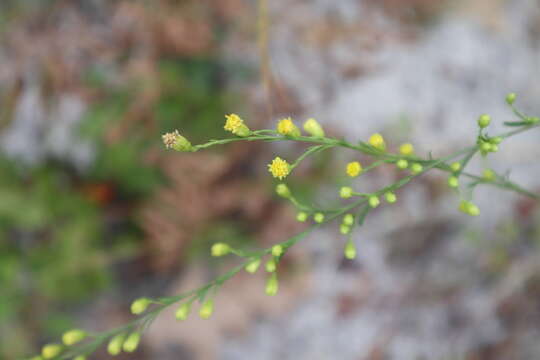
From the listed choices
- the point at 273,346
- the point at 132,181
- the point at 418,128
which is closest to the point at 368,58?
the point at 418,128

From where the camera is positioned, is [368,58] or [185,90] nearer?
[185,90]

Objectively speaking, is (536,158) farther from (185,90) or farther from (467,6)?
(185,90)

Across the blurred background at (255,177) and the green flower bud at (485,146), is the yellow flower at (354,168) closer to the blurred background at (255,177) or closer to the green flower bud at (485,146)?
the green flower bud at (485,146)

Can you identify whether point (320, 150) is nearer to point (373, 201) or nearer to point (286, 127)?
point (286, 127)

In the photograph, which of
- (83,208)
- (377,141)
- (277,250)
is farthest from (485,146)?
(83,208)

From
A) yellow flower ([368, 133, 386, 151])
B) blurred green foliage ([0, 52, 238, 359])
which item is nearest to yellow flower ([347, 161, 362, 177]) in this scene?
yellow flower ([368, 133, 386, 151])

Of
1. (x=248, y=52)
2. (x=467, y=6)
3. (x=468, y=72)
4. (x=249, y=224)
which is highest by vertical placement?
(x=248, y=52)

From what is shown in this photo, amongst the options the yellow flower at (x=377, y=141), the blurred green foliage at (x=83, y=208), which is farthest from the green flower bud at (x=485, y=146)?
the blurred green foliage at (x=83, y=208)

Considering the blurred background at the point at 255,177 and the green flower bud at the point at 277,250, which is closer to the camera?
the green flower bud at the point at 277,250
